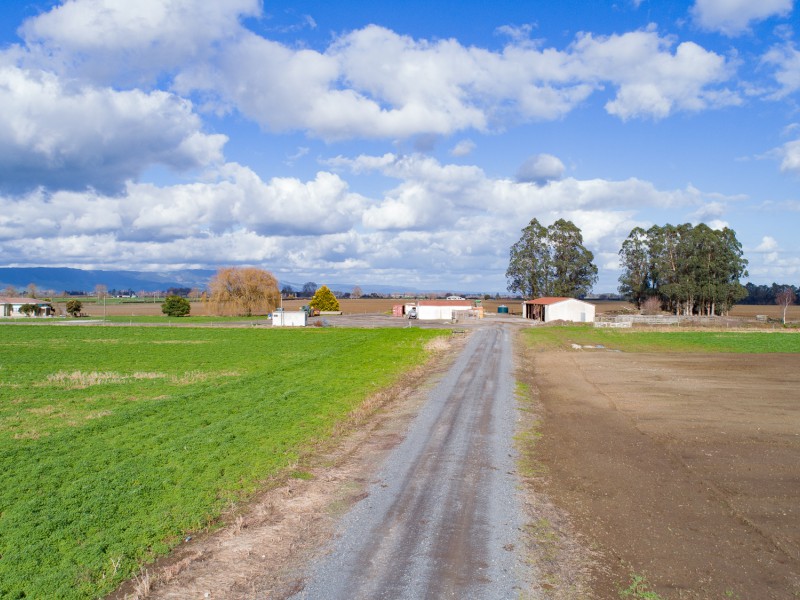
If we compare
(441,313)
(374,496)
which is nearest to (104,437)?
(374,496)

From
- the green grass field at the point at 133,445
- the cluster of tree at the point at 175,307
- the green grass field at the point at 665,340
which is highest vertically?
the cluster of tree at the point at 175,307

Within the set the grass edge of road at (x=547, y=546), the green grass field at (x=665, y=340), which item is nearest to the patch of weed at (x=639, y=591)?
the grass edge of road at (x=547, y=546)

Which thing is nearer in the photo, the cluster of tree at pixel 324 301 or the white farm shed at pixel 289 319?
the white farm shed at pixel 289 319

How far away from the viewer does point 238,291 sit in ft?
345

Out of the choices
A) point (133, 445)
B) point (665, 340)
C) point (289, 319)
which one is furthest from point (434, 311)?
point (133, 445)

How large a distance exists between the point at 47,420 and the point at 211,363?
1710 centimetres

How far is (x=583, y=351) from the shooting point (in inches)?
1859

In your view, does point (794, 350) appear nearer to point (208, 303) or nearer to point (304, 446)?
point (304, 446)

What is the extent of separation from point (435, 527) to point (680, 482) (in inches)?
256

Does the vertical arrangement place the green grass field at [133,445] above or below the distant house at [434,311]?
below

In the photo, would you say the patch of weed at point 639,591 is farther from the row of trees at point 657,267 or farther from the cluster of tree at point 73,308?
the cluster of tree at point 73,308

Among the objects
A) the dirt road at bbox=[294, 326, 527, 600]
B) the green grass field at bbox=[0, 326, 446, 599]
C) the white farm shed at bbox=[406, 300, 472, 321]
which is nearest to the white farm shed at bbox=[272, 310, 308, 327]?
the white farm shed at bbox=[406, 300, 472, 321]

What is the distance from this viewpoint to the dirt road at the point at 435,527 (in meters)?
8.02

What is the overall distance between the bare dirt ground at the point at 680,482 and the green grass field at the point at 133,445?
23.1 feet
